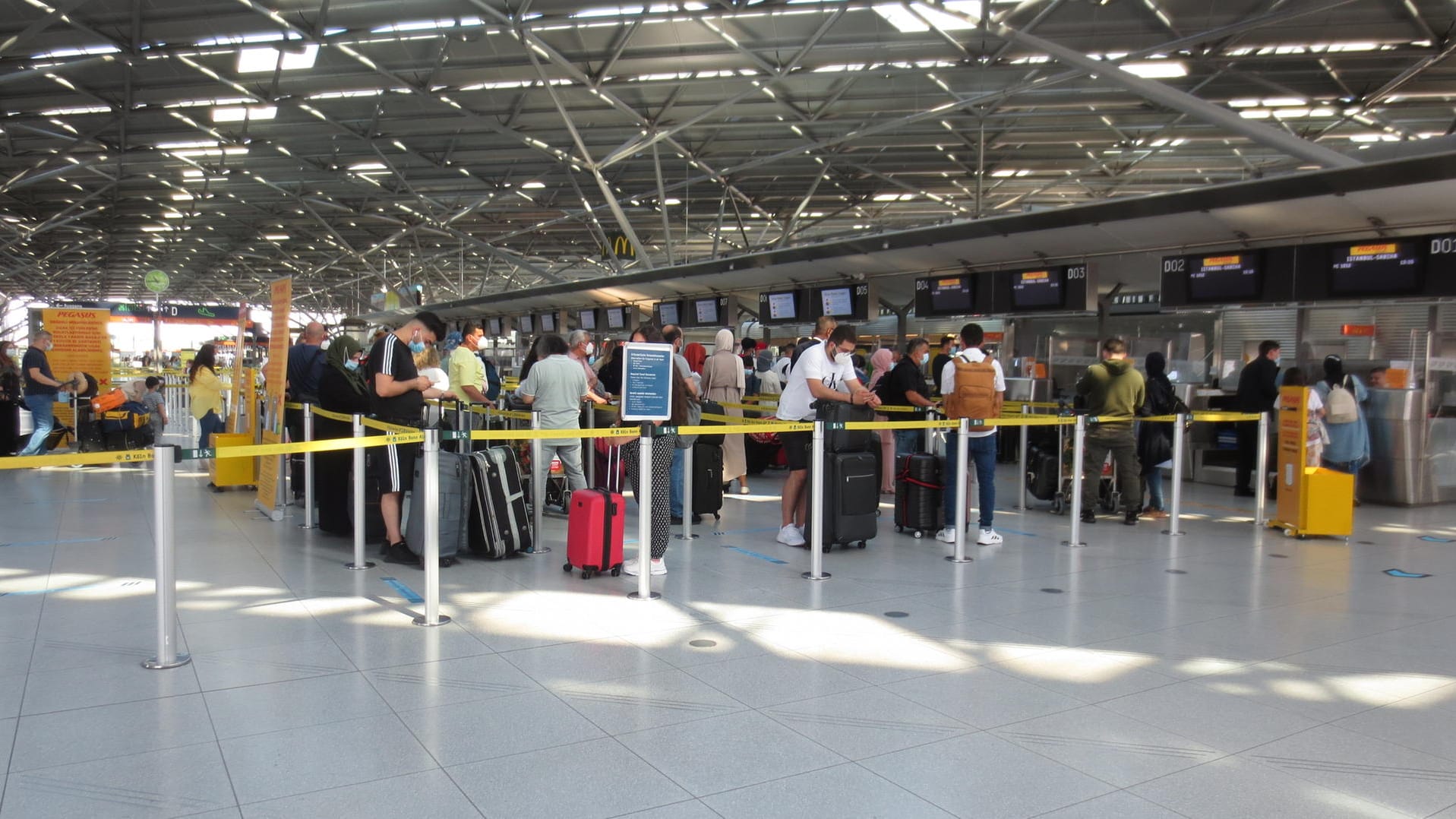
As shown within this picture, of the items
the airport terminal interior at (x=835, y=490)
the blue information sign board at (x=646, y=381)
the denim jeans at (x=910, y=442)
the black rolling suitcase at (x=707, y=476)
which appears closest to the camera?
the airport terminal interior at (x=835, y=490)

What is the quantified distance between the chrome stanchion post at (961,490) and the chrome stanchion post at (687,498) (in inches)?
83.4

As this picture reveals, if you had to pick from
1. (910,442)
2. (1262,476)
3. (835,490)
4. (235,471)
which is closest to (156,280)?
(235,471)

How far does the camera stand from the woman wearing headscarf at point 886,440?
34.7ft

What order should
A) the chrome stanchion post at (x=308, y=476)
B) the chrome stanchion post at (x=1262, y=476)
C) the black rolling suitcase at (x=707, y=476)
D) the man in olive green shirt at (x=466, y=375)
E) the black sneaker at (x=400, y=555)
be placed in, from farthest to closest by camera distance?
the chrome stanchion post at (x=1262, y=476), the man in olive green shirt at (x=466, y=375), the black rolling suitcase at (x=707, y=476), the chrome stanchion post at (x=308, y=476), the black sneaker at (x=400, y=555)

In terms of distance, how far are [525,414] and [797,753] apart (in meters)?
5.32

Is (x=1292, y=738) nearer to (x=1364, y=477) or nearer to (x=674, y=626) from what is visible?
(x=674, y=626)

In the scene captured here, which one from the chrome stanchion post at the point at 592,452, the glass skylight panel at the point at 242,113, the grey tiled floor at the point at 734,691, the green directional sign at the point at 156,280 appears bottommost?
the grey tiled floor at the point at 734,691

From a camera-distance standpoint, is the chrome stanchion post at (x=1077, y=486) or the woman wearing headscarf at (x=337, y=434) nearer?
the woman wearing headscarf at (x=337, y=434)

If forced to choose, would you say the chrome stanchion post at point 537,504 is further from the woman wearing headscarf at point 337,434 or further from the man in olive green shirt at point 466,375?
the man in olive green shirt at point 466,375

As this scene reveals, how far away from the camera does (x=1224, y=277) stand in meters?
10.8

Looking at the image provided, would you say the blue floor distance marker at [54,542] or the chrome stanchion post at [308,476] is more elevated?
the chrome stanchion post at [308,476]

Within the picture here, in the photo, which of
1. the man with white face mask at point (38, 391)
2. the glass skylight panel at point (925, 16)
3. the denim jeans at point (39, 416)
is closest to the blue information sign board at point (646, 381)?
the glass skylight panel at point (925, 16)

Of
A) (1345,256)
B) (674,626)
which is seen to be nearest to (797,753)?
(674,626)

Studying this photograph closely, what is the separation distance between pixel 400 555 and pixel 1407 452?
34.9 ft
